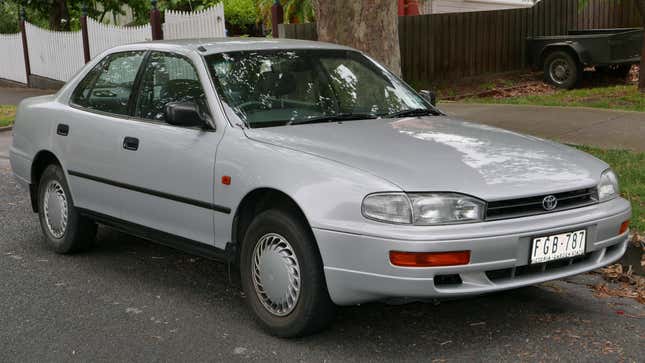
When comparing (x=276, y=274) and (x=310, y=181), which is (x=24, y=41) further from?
(x=310, y=181)

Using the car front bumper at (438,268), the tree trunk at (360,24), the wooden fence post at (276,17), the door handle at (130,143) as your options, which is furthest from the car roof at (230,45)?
the wooden fence post at (276,17)

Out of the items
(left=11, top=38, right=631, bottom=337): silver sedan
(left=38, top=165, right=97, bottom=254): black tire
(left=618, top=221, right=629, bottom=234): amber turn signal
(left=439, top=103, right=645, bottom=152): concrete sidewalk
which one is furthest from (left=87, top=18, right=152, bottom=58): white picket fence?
(left=618, top=221, right=629, bottom=234): amber turn signal

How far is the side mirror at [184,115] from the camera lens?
16.9ft

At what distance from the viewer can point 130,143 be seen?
570 centimetres

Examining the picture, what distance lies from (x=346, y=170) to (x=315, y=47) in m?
1.71

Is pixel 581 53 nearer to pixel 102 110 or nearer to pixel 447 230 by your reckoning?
pixel 102 110

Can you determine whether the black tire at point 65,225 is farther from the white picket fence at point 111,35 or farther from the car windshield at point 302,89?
the white picket fence at point 111,35

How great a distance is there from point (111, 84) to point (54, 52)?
660 inches

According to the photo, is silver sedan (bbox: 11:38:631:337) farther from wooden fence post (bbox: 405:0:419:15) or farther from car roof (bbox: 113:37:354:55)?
wooden fence post (bbox: 405:0:419:15)

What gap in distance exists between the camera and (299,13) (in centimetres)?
2053

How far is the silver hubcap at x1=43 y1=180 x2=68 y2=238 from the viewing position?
6.52 metres

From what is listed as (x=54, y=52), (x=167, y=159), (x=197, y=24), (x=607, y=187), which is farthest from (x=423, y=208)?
(x=54, y=52)

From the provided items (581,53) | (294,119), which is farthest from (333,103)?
(581,53)

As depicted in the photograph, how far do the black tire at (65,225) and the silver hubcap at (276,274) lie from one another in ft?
6.60
